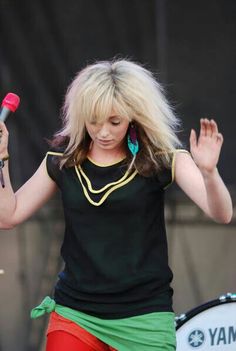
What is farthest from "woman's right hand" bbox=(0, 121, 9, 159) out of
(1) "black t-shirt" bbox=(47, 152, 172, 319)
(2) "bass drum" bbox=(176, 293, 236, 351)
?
(2) "bass drum" bbox=(176, 293, 236, 351)

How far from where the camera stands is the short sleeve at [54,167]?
2873 millimetres

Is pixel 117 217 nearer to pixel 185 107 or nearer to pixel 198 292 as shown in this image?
pixel 185 107

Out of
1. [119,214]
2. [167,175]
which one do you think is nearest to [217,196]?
[167,175]

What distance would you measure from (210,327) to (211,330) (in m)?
0.01

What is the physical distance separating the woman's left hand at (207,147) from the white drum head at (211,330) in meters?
1.35

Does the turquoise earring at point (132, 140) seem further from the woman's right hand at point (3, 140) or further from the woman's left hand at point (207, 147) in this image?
the woman's right hand at point (3, 140)

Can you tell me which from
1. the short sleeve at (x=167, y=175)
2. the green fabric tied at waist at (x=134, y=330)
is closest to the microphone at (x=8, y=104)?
the short sleeve at (x=167, y=175)

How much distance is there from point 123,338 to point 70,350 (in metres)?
0.18

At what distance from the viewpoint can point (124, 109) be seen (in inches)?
106

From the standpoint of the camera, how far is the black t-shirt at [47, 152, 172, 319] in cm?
272

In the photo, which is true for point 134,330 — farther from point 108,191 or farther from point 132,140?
point 132,140

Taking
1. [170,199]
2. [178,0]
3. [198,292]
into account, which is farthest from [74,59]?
[198,292]

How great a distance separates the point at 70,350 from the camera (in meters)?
2.70

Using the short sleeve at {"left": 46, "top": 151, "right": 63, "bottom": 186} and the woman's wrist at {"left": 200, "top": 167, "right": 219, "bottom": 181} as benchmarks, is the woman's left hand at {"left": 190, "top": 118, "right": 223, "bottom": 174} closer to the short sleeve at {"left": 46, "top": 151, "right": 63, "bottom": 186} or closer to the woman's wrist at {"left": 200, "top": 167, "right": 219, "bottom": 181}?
the woman's wrist at {"left": 200, "top": 167, "right": 219, "bottom": 181}
